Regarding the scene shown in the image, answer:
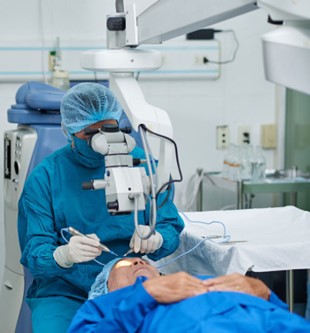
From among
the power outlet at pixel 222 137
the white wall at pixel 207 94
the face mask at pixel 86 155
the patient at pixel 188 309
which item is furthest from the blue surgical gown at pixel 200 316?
the power outlet at pixel 222 137

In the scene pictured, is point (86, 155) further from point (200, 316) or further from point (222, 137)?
point (222, 137)

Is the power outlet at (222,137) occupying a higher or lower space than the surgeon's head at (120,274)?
higher

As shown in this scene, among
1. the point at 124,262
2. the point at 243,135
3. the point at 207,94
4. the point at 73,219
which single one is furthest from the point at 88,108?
the point at 243,135

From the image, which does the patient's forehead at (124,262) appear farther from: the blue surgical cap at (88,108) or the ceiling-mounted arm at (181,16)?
the ceiling-mounted arm at (181,16)

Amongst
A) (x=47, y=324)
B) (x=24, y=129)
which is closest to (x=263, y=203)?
(x=24, y=129)

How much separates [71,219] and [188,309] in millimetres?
934

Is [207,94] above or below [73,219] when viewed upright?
above

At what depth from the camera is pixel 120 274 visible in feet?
7.82

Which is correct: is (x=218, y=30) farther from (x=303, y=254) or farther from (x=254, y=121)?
(x=303, y=254)

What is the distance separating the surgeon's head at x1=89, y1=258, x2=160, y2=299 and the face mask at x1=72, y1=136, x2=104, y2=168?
1.20 feet

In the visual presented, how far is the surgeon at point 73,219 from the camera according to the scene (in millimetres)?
2514

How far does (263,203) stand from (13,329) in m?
1.97

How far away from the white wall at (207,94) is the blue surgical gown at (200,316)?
2.64m

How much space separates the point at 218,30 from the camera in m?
4.58
